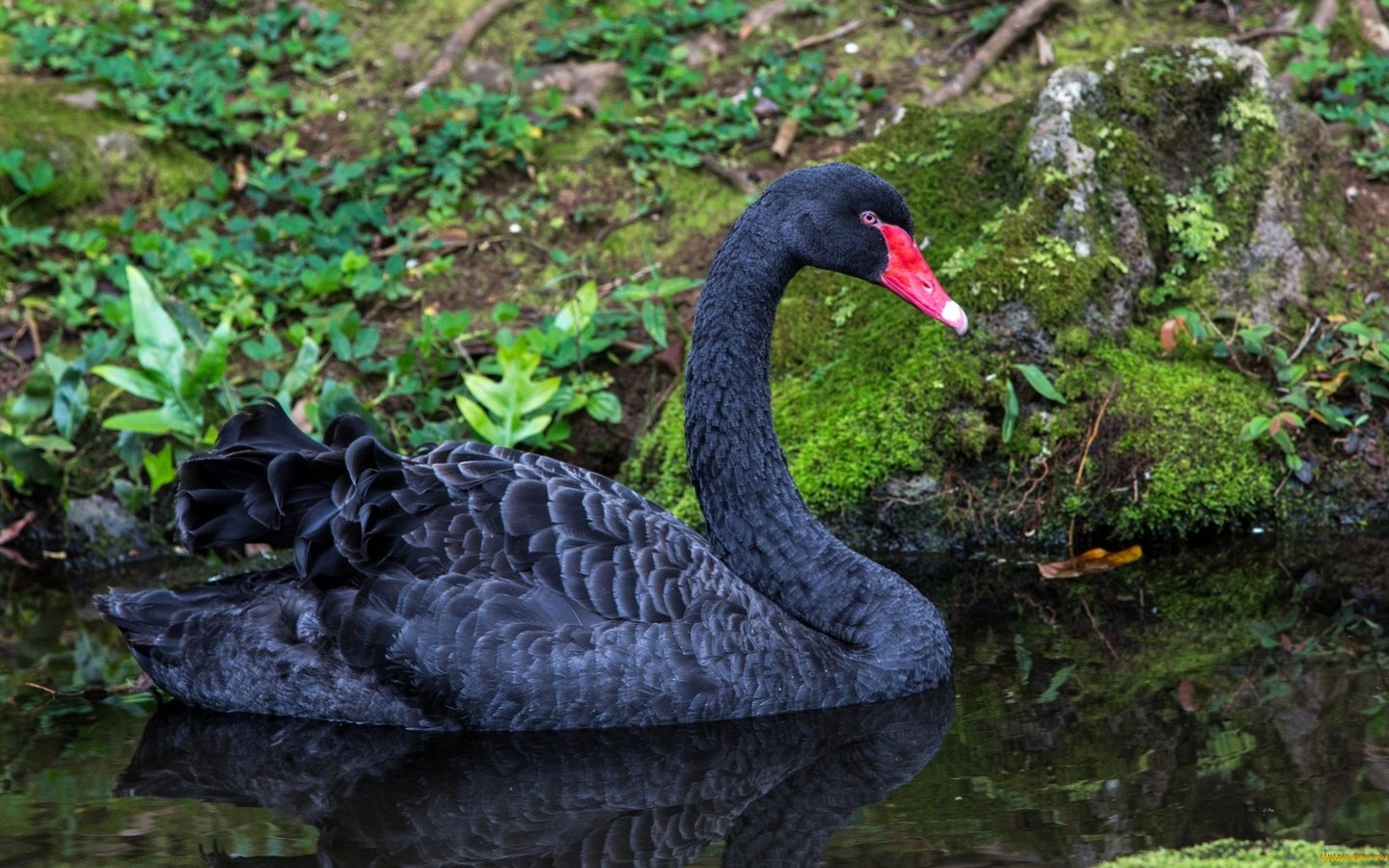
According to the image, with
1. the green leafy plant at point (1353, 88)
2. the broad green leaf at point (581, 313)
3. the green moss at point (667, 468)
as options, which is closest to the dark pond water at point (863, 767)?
the green moss at point (667, 468)

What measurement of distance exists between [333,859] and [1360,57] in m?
7.39

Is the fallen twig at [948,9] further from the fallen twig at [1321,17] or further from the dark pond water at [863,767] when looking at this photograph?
the dark pond water at [863,767]

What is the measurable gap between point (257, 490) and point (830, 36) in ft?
19.0

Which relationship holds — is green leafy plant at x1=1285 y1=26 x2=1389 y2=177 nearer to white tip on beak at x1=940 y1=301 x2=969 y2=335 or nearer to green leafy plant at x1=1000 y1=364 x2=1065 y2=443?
green leafy plant at x1=1000 y1=364 x2=1065 y2=443

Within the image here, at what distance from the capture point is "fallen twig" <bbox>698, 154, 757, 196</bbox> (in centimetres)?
850

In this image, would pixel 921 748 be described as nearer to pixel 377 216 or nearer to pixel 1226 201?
pixel 1226 201

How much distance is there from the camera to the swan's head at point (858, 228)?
5188mm

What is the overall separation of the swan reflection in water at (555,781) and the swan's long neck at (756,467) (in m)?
0.44

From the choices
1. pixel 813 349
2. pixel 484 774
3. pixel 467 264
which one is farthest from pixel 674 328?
pixel 484 774

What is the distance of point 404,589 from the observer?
16.2 ft

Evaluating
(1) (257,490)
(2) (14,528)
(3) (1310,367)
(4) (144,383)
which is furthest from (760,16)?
Result: (1) (257,490)

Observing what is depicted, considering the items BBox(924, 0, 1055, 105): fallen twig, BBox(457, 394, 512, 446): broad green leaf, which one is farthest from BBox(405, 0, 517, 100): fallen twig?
BBox(457, 394, 512, 446): broad green leaf

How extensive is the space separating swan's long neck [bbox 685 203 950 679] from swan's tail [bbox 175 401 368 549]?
1210mm

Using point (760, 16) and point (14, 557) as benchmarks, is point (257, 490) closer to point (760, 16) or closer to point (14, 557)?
point (14, 557)
